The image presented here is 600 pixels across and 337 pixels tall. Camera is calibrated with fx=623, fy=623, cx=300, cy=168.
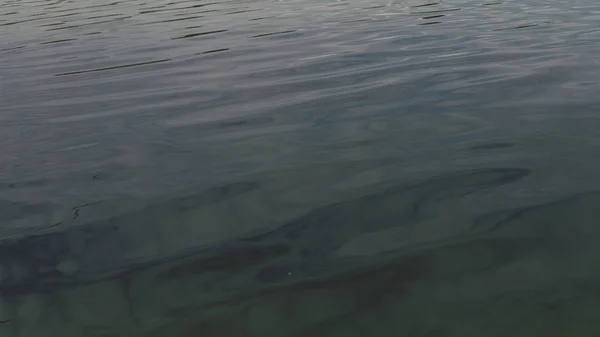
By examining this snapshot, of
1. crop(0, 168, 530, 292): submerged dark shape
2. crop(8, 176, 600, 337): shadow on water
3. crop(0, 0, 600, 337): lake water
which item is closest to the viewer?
crop(8, 176, 600, 337): shadow on water

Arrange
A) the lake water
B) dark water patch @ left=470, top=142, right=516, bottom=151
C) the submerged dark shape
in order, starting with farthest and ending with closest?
1. dark water patch @ left=470, top=142, right=516, bottom=151
2. the submerged dark shape
3. the lake water

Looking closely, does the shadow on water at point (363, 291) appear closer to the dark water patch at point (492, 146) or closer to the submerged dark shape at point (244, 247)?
the submerged dark shape at point (244, 247)

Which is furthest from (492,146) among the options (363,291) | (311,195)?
(363,291)

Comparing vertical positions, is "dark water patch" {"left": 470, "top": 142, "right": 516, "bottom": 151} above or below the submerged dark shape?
below

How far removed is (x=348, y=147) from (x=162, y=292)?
10.4ft

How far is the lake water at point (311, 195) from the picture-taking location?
4.18m

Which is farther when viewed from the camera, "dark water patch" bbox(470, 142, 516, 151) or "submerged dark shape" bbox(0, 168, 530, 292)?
"dark water patch" bbox(470, 142, 516, 151)

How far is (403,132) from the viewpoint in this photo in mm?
7328

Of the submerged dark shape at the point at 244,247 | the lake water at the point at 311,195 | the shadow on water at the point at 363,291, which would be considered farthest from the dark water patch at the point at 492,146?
the shadow on water at the point at 363,291

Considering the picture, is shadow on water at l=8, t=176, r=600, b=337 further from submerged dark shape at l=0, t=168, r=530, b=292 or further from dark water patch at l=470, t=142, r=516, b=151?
dark water patch at l=470, t=142, r=516, b=151

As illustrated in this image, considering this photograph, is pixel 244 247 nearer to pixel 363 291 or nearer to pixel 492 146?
pixel 363 291

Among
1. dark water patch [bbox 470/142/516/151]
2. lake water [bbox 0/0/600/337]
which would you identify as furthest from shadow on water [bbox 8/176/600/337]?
dark water patch [bbox 470/142/516/151]

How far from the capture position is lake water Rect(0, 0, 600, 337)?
418cm

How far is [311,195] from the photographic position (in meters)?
5.89
